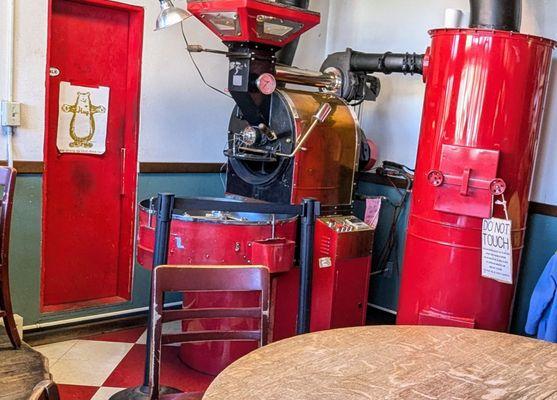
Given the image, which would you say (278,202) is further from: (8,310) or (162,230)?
(8,310)

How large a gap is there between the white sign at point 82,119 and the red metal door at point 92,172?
1.4 inches

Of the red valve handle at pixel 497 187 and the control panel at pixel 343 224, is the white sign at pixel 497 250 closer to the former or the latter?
the red valve handle at pixel 497 187

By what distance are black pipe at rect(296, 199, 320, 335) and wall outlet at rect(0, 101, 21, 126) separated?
1.76 meters

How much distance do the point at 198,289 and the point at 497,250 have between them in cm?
171

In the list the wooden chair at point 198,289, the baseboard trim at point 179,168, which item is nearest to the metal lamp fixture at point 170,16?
the baseboard trim at point 179,168

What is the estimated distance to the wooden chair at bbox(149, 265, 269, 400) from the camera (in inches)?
74.9

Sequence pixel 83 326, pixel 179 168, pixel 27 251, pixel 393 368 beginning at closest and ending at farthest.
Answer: pixel 393 368, pixel 27 251, pixel 83 326, pixel 179 168

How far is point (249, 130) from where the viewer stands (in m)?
3.51

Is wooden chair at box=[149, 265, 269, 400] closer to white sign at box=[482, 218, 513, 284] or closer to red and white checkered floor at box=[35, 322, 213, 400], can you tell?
red and white checkered floor at box=[35, 322, 213, 400]

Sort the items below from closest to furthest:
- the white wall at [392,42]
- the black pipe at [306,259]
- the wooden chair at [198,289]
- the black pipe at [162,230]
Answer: the wooden chair at [198,289] → the black pipe at [162,230] → the black pipe at [306,259] → the white wall at [392,42]

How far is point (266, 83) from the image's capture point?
3342 millimetres

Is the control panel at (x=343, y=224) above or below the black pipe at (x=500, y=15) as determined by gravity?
below

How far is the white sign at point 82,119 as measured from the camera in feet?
A: 12.3

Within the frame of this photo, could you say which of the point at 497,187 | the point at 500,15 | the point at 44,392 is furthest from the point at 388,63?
the point at 44,392
